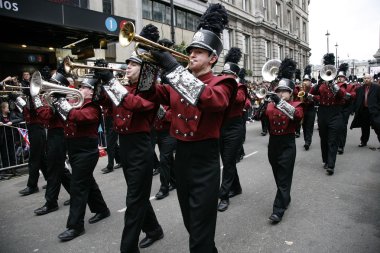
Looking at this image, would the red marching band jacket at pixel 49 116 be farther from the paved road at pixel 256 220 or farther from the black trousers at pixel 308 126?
the black trousers at pixel 308 126

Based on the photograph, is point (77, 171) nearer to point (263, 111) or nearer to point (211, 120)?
point (211, 120)

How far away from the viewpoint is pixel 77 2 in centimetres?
1440

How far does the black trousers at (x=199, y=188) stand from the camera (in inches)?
106

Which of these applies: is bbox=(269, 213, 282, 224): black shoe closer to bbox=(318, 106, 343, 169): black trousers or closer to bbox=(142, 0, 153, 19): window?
bbox=(318, 106, 343, 169): black trousers

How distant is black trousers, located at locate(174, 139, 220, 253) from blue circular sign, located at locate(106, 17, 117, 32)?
10.1 meters

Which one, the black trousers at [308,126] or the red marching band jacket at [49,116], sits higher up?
the red marching band jacket at [49,116]

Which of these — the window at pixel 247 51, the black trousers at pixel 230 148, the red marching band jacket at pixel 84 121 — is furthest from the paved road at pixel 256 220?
the window at pixel 247 51

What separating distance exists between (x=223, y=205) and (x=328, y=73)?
15.0ft

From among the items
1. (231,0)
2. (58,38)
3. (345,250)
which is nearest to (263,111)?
(345,250)

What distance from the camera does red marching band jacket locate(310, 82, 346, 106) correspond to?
7.37 m

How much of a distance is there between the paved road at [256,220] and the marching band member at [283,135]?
369 millimetres

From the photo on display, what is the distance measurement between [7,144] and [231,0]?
1044 inches

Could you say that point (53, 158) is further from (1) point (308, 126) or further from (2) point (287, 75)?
(1) point (308, 126)

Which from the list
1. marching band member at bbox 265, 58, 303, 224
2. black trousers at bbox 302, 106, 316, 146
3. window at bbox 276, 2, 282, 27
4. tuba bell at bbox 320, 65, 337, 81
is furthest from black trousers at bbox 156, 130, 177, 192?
window at bbox 276, 2, 282, 27
